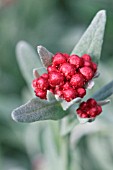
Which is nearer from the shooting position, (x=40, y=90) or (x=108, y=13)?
(x=40, y=90)

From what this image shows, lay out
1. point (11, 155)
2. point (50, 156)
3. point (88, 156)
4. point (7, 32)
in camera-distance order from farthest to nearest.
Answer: point (7, 32) → point (11, 155) → point (88, 156) → point (50, 156)

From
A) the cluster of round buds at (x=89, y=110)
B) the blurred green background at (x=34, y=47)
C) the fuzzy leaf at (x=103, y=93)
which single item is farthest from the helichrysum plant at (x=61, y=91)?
the blurred green background at (x=34, y=47)

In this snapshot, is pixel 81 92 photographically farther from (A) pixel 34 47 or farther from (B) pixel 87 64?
(A) pixel 34 47

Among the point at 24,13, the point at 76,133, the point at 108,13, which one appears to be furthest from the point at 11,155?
the point at 108,13

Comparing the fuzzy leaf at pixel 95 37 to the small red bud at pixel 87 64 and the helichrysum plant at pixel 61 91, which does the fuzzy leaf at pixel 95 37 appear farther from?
the small red bud at pixel 87 64

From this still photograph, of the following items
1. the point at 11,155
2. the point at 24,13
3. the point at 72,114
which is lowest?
the point at 72,114

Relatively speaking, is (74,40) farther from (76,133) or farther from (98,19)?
(98,19)
